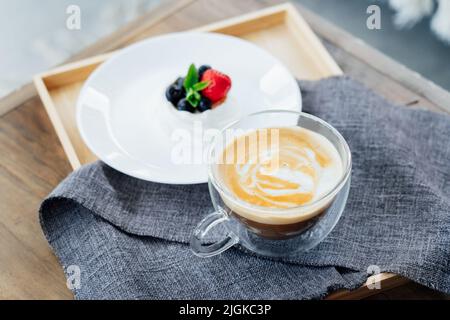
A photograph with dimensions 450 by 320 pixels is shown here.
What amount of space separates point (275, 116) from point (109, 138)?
0.91 ft

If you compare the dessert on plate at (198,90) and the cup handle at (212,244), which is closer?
the cup handle at (212,244)

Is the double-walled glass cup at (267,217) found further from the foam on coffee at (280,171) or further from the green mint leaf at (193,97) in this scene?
the green mint leaf at (193,97)

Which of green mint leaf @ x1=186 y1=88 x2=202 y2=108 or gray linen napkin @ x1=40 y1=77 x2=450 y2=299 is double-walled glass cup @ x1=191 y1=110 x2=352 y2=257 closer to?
gray linen napkin @ x1=40 y1=77 x2=450 y2=299

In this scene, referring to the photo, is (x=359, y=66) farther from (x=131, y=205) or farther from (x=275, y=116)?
(x=131, y=205)

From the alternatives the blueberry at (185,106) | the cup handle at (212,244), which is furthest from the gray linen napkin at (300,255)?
the blueberry at (185,106)

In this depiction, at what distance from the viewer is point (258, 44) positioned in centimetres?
127

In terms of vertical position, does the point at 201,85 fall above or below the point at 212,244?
above

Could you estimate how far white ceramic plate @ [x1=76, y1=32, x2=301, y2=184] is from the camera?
102 centimetres

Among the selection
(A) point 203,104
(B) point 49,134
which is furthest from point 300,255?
(B) point 49,134

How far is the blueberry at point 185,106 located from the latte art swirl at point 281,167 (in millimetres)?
156

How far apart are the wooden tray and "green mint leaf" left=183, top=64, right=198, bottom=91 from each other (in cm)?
19

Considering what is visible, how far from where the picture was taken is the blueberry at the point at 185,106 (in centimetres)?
106

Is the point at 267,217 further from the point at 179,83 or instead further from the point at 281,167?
the point at 179,83

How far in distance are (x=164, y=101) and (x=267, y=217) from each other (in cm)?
33
